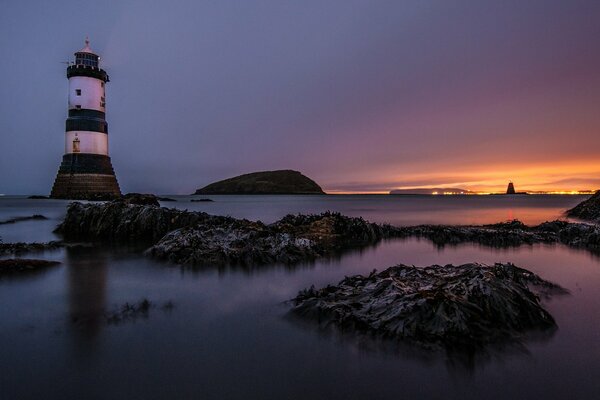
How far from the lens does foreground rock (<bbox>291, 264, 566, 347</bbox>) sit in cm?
436

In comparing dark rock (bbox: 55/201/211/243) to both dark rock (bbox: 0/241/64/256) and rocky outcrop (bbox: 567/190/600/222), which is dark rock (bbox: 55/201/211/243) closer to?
dark rock (bbox: 0/241/64/256)

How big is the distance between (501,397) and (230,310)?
3810 mm

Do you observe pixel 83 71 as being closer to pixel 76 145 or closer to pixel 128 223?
pixel 76 145

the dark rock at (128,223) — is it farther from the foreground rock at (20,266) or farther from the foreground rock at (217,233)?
the foreground rock at (20,266)

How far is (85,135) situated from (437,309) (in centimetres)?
5539

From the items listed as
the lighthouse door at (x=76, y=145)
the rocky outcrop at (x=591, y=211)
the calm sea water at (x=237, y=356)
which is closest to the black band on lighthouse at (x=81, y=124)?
the lighthouse door at (x=76, y=145)

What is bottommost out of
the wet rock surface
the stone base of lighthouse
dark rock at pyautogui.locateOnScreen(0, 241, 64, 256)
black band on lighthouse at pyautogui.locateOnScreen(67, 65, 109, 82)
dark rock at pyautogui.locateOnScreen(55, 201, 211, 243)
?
the wet rock surface

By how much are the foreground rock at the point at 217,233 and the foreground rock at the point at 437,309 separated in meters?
3.91

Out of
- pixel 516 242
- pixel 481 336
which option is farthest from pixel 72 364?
pixel 516 242

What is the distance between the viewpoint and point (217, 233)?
10867mm

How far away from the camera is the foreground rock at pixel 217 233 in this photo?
9.44 m

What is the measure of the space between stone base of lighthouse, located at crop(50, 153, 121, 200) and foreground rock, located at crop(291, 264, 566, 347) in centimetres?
5100

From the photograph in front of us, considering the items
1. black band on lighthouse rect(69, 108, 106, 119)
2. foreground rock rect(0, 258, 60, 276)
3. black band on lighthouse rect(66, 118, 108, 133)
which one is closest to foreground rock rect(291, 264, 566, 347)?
foreground rock rect(0, 258, 60, 276)

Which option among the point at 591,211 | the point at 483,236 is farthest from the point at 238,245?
the point at 591,211
